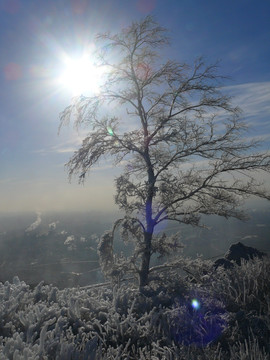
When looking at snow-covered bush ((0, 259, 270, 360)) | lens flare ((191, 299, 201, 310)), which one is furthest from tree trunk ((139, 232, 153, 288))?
lens flare ((191, 299, 201, 310))

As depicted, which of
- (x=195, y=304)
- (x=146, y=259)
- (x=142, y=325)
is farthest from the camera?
(x=146, y=259)

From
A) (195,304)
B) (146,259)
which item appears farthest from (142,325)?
(146,259)

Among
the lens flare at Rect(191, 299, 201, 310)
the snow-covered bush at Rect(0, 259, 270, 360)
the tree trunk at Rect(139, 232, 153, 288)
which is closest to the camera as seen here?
the snow-covered bush at Rect(0, 259, 270, 360)

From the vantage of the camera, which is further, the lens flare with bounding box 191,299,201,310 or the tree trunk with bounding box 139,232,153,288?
the tree trunk with bounding box 139,232,153,288

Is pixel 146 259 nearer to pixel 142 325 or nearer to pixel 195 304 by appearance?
pixel 195 304

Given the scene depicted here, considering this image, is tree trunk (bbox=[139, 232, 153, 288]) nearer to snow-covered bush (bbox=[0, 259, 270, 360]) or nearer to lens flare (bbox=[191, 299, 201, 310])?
snow-covered bush (bbox=[0, 259, 270, 360])

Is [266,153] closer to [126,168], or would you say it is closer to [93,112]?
[126,168]

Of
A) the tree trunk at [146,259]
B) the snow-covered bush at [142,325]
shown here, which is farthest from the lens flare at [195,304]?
the tree trunk at [146,259]

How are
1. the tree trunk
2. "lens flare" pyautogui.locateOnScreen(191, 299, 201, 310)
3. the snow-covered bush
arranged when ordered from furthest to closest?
the tree trunk
"lens flare" pyautogui.locateOnScreen(191, 299, 201, 310)
the snow-covered bush

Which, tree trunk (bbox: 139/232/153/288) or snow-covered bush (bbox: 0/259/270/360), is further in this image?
tree trunk (bbox: 139/232/153/288)

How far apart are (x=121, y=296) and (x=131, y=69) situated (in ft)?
21.8

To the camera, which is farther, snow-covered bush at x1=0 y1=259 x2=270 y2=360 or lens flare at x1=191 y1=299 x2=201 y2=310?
lens flare at x1=191 y1=299 x2=201 y2=310

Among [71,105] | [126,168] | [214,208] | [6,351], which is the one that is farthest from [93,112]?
[6,351]

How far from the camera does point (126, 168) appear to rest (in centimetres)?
912
